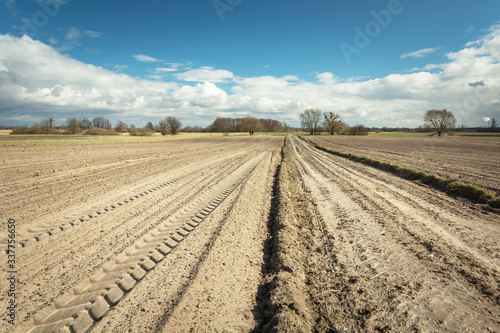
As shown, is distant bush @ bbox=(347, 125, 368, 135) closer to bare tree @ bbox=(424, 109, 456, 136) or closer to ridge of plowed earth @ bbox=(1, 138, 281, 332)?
bare tree @ bbox=(424, 109, 456, 136)

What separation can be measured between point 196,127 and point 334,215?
13828 centimetres

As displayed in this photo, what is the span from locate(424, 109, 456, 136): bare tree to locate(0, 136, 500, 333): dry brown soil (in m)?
96.4

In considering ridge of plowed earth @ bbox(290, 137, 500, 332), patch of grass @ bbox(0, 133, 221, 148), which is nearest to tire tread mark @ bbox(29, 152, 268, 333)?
ridge of plowed earth @ bbox(290, 137, 500, 332)

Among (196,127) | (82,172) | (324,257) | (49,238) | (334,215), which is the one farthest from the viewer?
(196,127)

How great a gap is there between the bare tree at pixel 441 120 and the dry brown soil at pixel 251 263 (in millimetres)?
96413

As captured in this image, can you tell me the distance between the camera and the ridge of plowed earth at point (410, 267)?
9.25ft

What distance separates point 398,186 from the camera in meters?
9.37

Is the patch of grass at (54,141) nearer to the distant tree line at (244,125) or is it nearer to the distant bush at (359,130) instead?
the distant tree line at (244,125)

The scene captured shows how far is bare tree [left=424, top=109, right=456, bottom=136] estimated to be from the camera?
81062 mm

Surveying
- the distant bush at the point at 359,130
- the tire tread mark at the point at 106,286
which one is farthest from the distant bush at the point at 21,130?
the distant bush at the point at 359,130

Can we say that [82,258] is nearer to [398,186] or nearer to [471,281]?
[471,281]

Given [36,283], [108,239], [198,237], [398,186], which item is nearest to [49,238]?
[108,239]

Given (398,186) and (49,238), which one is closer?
(49,238)

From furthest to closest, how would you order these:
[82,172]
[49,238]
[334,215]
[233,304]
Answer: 1. [82,172]
2. [334,215]
3. [49,238]
4. [233,304]
